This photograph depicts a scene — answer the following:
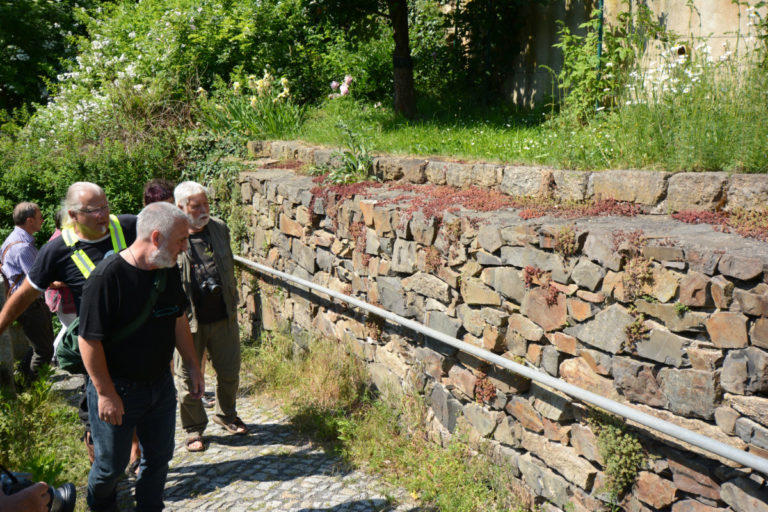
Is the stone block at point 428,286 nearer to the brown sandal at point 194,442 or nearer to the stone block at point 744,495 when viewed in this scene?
the brown sandal at point 194,442

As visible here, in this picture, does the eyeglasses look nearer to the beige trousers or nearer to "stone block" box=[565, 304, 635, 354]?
the beige trousers

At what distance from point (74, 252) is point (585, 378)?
297 cm

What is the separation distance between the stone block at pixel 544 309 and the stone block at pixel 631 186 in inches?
30.2

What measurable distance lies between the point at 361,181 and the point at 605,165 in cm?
221

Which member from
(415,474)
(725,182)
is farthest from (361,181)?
(725,182)

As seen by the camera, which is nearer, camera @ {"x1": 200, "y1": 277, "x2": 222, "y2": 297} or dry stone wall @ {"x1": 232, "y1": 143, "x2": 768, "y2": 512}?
dry stone wall @ {"x1": 232, "y1": 143, "x2": 768, "y2": 512}

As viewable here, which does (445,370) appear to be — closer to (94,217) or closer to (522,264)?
(522,264)

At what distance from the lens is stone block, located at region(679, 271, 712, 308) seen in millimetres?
2818

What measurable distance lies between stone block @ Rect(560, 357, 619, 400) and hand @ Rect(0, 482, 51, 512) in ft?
8.30

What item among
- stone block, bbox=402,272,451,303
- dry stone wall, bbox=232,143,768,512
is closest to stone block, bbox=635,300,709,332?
dry stone wall, bbox=232,143,768,512

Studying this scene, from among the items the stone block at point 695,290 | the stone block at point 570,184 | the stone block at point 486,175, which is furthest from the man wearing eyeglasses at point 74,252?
the stone block at point 695,290

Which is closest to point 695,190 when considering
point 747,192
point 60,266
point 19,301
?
point 747,192

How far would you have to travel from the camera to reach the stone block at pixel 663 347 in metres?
2.93

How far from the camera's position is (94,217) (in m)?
3.83
